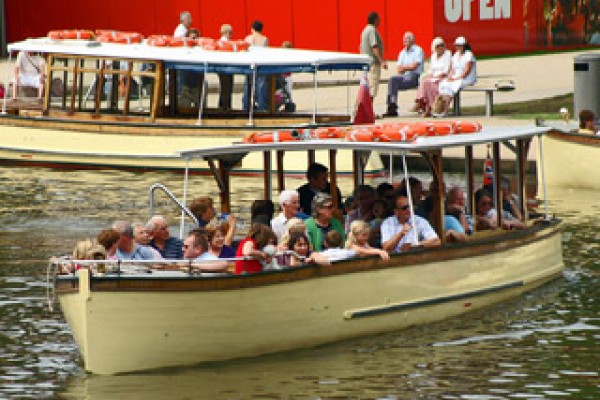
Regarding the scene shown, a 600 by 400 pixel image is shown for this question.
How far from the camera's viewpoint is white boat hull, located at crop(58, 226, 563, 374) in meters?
14.8

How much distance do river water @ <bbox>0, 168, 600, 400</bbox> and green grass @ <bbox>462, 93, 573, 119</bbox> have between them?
12.6 m

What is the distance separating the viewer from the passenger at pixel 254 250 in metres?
15.5

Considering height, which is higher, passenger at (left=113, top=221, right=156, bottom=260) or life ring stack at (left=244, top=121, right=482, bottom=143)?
life ring stack at (left=244, top=121, right=482, bottom=143)

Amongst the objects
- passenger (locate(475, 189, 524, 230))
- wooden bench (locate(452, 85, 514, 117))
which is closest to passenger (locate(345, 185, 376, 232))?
passenger (locate(475, 189, 524, 230))

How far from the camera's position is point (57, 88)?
32.1 m

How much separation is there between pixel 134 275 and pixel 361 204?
380 cm

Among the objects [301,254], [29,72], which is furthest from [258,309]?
[29,72]

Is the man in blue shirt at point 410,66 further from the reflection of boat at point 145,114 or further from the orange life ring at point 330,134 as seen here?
the orange life ring at point 330,134

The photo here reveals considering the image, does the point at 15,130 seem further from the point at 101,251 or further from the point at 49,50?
the point at 101,251

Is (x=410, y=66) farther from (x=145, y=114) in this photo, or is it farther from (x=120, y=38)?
(x=120, y=38)

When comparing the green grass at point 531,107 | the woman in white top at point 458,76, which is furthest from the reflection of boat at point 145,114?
the green grass at point 531,107

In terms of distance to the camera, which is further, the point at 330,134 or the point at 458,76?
the point at 458,76

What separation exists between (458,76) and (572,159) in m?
7.00

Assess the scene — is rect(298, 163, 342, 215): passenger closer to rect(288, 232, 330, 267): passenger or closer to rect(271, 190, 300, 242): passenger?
rect(271, 190, 300, 242): passenger
